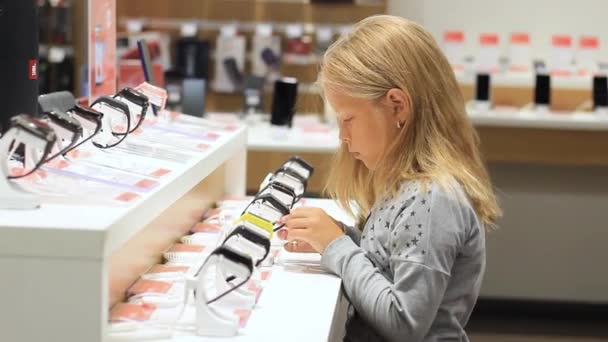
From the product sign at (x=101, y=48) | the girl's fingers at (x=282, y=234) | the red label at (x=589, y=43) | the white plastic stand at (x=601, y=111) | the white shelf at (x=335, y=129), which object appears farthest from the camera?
the red label at (x=589, y=43)

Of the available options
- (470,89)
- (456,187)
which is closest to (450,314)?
(456,187)

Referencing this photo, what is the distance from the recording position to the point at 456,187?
1.87 meters

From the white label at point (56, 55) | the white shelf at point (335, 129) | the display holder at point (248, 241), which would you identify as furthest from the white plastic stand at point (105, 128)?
the white label at point (56, 55)

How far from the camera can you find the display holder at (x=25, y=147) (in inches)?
59.3

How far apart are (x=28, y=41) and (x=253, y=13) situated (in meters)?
3.72

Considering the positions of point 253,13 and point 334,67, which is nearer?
point 334,67

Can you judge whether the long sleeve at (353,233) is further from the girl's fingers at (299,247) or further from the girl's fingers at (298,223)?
the girl's fingers at (298,223)

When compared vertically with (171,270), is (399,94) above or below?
above

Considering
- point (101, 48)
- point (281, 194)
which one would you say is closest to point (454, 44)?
point (101, 48)

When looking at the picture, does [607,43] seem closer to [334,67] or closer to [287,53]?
[287,53]

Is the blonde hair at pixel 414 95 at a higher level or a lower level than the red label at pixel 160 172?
higher

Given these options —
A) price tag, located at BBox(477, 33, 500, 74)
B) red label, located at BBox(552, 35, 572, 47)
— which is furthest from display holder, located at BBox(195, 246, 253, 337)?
red label, located at BBox(552, 35, 572, 47)

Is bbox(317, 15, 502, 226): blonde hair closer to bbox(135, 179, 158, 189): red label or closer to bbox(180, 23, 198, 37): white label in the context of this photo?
bbox(135, 179, 158, 189): red label

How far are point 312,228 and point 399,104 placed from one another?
32 centimetres
